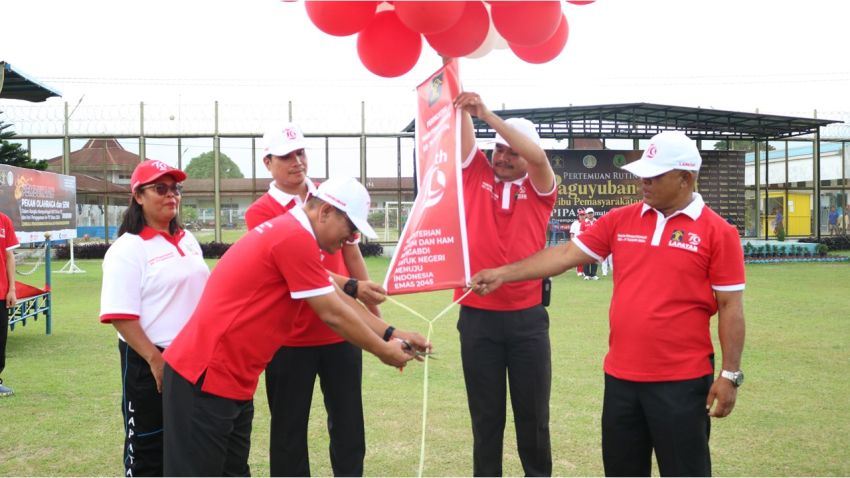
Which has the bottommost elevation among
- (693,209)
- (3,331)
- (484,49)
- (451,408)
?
(451,408)

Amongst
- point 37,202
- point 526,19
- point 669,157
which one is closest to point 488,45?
point 526,19

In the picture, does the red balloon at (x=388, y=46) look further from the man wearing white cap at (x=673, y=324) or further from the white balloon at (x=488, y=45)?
the man wearing white cap at (x=673, y=324)

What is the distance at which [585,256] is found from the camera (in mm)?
3463

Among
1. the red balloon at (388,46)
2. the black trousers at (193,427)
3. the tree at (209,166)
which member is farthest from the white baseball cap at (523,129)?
the tree at (209,166)

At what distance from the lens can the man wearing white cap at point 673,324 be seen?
3029 millimetres

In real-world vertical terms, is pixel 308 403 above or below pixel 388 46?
below

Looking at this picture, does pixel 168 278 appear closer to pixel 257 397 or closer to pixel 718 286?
pixel 718 286

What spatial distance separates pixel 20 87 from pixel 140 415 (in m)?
6.60

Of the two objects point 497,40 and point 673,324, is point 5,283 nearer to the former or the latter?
point 497,40

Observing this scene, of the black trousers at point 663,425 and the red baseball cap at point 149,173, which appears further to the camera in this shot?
the red baseball cap at point 149,173

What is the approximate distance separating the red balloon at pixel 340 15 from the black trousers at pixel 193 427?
176 centimetres

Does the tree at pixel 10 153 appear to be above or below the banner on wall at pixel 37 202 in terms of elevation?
above

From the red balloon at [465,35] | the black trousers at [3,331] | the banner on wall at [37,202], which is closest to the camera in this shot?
the red balloon at [465,35]

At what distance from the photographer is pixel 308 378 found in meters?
3.63
